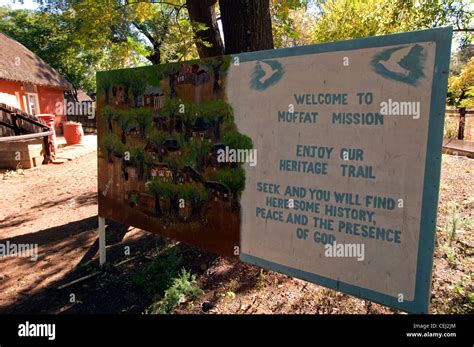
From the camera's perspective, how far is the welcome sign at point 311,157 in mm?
2162

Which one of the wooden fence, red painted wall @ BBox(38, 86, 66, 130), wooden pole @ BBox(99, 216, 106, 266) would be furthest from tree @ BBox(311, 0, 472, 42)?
red painted wall @ BBox(38, 86, 66, 130)

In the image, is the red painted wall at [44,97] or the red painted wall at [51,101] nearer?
the red painted wall at [44,97]

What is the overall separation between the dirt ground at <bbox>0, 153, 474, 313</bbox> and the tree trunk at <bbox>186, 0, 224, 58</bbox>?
9.79ft

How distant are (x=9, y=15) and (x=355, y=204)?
39.4 meters

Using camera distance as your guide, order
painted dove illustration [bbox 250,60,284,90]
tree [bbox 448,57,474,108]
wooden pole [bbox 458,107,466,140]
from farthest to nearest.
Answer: tree [bbox 448,57,474,108] < wooden pole [bbox 458,107,466,140] < painted dove illustration [bbox 250,60,284,90]

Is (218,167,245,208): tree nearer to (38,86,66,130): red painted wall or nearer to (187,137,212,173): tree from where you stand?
(187,137,212,173): tree

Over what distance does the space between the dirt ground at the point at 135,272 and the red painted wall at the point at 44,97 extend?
12.3 metres

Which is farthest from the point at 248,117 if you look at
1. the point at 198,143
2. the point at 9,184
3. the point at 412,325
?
the point at 9,184

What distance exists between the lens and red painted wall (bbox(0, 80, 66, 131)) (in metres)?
16.6

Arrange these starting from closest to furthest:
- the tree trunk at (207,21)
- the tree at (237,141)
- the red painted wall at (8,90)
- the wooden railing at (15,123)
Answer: the tree at (237,141)
the tree trunk at (207,21)
the wooden railing at (15,123)
the red painted wall at (8,90)

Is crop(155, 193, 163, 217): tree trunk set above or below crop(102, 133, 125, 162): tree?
below

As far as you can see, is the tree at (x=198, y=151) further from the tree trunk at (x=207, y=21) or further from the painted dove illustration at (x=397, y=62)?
the tree trunk at (x=207, y=21)

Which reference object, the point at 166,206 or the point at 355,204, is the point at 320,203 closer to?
the point at 355,204

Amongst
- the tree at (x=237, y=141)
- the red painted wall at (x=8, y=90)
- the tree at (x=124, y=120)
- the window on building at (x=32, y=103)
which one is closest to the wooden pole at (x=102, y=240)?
the tree at (x=124, y=120)
